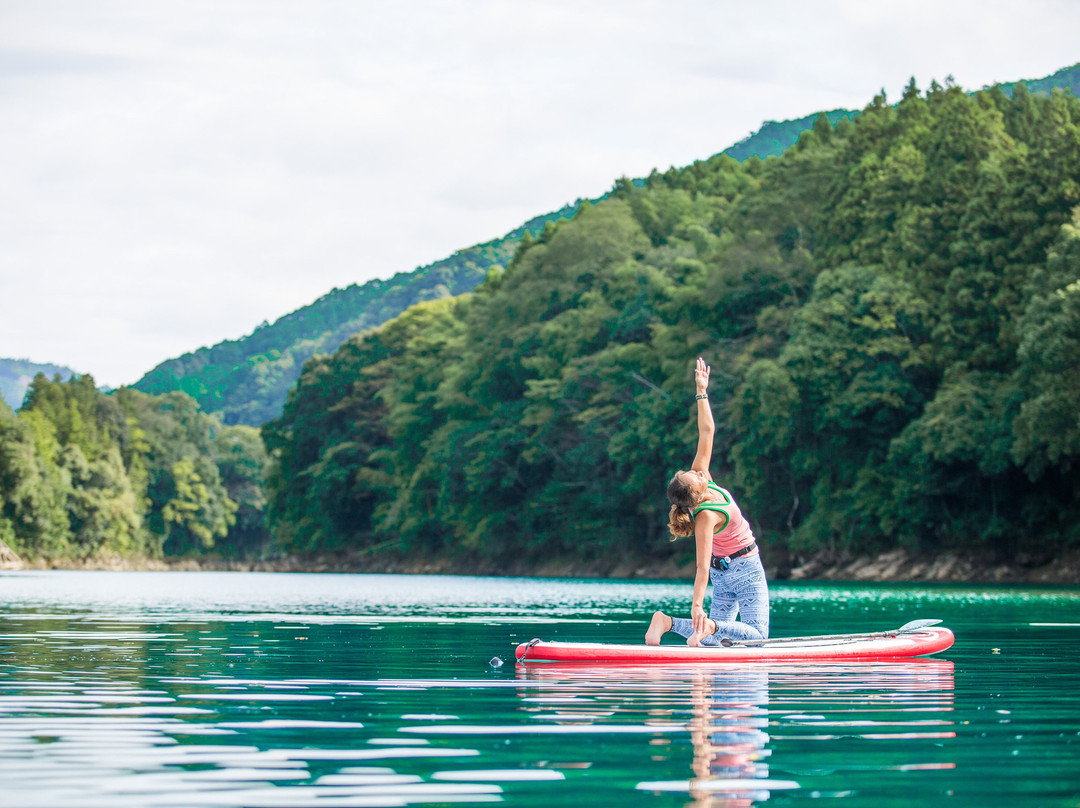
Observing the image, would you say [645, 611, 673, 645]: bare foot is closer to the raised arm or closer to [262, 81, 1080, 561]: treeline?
the raised arm

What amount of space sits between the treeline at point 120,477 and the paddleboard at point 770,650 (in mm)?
80923

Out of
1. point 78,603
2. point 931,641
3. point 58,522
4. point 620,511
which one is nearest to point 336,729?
point 931,641

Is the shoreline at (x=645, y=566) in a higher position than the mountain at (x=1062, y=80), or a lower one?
lower

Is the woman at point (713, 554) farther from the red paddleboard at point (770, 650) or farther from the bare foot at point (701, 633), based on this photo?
the red paddleboard at point (770, 650)

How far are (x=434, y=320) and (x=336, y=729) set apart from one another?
93.0m

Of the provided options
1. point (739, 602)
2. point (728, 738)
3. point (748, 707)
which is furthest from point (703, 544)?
point (728, 738)

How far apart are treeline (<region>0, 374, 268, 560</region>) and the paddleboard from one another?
80.9 m

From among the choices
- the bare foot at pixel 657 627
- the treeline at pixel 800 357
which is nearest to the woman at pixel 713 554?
the bare foot at pixel 657 627

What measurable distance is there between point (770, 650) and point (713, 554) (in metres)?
0.97

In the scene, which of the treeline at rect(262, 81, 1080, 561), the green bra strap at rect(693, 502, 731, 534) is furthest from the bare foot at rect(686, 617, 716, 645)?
Answer: the treeline at rect(262, 81, 1080, 561)

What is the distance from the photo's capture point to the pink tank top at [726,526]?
1145 cm

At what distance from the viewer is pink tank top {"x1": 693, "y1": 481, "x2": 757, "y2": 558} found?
1145 centimetres

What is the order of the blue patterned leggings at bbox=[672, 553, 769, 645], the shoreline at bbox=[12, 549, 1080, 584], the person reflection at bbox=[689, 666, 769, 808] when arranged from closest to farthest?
the person reflection at bbox=[689, 666, 769, 808]
the blue patterned leggings at bbox=[672, 553, 769, 645]
the shoreline at bbox=[12, 549, 1080, 584]

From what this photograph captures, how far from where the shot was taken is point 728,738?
7.73 metres
